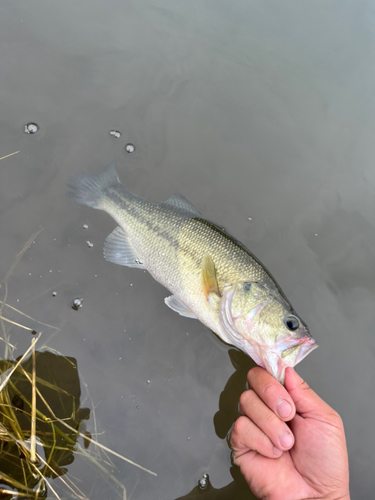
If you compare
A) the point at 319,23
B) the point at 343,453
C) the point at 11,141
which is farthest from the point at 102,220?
the point at 319,23

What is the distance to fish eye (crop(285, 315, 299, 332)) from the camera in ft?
6.35

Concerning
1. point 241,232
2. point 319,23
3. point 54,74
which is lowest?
point 241,232

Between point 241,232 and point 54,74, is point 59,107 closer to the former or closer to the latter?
point 54,74

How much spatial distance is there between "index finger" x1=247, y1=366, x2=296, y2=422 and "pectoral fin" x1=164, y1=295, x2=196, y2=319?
69 cm

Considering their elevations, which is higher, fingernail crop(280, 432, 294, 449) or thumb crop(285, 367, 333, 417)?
thumb crop(285, 367, 333, 417)

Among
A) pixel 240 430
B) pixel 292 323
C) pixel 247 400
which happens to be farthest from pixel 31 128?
pixel 240 430

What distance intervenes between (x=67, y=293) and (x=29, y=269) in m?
0.39

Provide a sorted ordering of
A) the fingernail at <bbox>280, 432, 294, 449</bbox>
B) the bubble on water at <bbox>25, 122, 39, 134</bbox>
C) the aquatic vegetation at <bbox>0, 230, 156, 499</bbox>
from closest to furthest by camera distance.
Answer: the fingernail at <bbox>280, 432, 294, 449</bbox> < the aquatic vegetation at <bbox>0, 230, 156, 499</bbox> < the bubble on water at <bbox>25, 122, 39, 134</bbox>

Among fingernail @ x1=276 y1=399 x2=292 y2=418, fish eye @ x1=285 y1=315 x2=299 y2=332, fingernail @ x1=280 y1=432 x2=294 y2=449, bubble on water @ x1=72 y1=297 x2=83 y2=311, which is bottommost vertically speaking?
bubble on water @ x1=72 y1=297 x2=83 y2=311

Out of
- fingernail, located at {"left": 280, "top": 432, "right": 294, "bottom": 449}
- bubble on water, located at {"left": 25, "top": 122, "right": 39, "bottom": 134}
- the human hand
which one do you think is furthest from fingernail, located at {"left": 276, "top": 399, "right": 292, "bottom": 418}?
bubble on water, located at {"left": 25, "top": 122, "right": 39, "bottom": 134}

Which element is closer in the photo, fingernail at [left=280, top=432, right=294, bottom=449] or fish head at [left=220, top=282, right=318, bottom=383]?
fingernail at [left=280, top=432, right=294, bottom=449]

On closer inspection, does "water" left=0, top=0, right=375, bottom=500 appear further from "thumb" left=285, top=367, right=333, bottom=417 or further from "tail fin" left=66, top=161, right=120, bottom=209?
"thumb" left=285, top=367, right=333, bottom=417

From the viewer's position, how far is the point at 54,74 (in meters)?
3.18

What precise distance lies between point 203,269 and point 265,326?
0.60 meters
